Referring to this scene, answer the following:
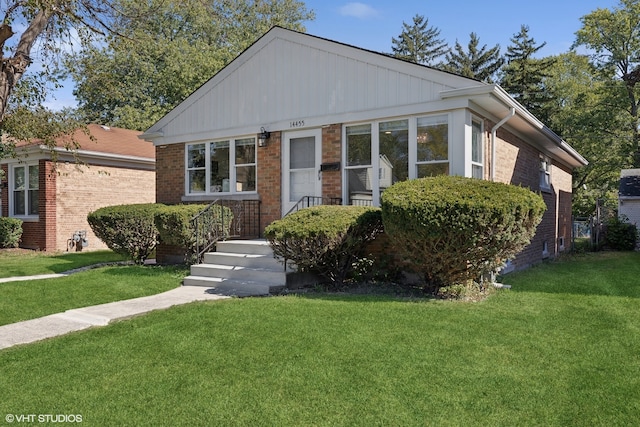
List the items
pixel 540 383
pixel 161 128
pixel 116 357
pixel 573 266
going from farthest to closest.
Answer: pixel 161 128 → pixel 573 266 → pixel 116 357 → pixel 540 383

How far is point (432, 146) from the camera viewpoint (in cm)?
821

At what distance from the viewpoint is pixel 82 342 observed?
471 centimetres

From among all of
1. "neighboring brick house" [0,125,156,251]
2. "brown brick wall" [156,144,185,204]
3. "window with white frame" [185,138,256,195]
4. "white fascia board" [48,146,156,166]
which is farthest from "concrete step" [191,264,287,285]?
"white fascia board" [48,146,156,166]

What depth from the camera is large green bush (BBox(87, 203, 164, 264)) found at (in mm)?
10055

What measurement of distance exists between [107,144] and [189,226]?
950 centimetres

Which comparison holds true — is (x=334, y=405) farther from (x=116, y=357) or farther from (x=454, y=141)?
(x=454, y=141)

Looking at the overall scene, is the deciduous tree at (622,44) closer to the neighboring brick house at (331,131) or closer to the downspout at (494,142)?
the neighboring brick house at (331,131)

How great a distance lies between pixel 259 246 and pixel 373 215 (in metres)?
2.51

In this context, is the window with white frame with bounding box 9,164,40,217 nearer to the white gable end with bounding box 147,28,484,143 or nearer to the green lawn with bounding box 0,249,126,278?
the green lawn with bounding box 0,249,126,278

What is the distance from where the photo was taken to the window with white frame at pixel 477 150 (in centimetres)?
825

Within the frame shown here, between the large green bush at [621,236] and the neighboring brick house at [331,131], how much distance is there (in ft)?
21.5

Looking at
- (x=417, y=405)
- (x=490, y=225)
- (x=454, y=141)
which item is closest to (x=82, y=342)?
(x=417, y=405)

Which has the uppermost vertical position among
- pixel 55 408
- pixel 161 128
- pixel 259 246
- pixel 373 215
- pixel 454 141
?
pixel 161 128

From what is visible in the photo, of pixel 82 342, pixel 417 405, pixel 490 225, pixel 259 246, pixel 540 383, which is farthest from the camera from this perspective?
pixel 259 246
